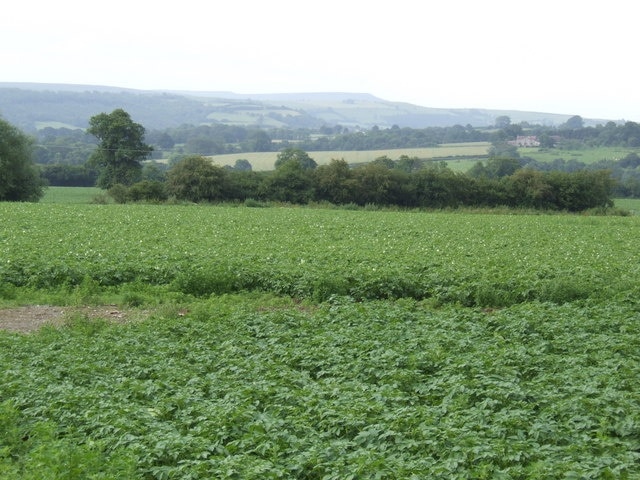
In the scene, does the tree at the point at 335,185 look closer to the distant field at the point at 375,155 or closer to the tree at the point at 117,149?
the tree at the point at 117,149

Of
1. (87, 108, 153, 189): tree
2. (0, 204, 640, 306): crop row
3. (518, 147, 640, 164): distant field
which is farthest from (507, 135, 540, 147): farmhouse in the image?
(0, 204, 640, 306): crop row

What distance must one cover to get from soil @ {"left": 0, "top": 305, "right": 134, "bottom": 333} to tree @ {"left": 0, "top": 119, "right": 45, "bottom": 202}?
145ft

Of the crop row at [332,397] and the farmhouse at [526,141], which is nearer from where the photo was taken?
the crop row at [332,397]

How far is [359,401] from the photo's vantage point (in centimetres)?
906

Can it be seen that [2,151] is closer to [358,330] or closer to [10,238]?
[10,238]

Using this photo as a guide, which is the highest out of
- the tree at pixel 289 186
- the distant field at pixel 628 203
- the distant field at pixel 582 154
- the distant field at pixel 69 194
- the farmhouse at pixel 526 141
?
the farmhouse at pixel 526 141

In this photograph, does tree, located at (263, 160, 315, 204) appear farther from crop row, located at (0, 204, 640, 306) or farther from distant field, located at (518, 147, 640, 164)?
distant field, located at (518, 147, 640, 164)

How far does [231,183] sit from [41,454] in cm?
5262

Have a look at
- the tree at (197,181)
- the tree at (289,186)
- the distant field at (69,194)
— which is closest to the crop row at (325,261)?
the tree at (197,181)

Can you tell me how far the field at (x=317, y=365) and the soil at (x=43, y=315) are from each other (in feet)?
0.99

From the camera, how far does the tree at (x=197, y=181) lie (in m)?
57.8

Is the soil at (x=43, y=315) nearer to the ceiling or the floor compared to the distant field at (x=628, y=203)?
nearer to the ceiling

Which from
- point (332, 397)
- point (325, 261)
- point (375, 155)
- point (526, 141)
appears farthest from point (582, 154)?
point (332, 397)

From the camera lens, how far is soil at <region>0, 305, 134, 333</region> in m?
15.3
